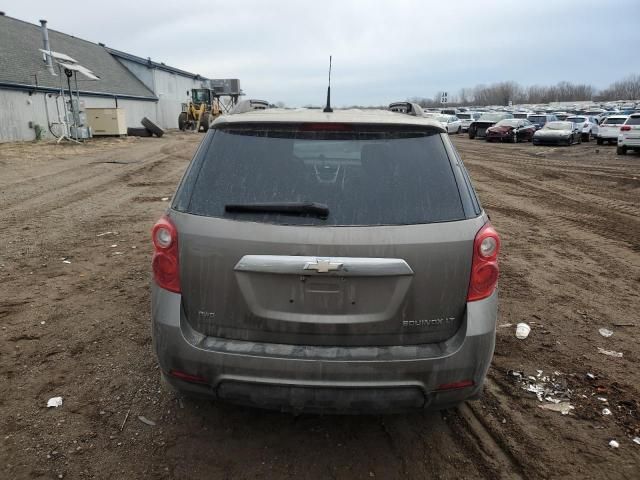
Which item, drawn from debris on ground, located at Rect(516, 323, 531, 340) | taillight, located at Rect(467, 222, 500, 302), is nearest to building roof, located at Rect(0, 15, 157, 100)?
debris on ground, located at Rect(516, 323, 531, 340)

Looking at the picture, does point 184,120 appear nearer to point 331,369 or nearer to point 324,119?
point 324,119

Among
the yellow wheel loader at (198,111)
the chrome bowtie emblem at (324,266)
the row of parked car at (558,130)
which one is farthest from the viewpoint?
the yellow wheel loader at (198,111)

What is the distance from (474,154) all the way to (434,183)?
69.8 feet

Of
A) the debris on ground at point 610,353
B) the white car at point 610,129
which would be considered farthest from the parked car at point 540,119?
the debris on ground at point 610,353

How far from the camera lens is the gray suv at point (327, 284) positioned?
90.0 inches

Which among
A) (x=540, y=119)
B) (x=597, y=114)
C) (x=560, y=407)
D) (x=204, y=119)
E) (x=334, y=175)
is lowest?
(x=560, y=407)

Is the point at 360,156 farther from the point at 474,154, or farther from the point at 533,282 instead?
the point at 474,154

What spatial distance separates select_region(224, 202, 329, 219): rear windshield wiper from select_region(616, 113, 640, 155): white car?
23555mm

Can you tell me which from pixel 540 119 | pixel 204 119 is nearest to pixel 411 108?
pixel 540 119

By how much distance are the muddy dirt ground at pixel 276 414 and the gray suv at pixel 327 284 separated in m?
0.51

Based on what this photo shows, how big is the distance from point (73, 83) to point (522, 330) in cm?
3349

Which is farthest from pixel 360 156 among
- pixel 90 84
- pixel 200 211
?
pixel 90 84

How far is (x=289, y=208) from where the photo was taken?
2359mm

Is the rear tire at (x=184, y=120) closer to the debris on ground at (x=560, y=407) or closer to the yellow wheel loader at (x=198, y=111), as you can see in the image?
the yellow wheel loader at (x=198, y=111)
